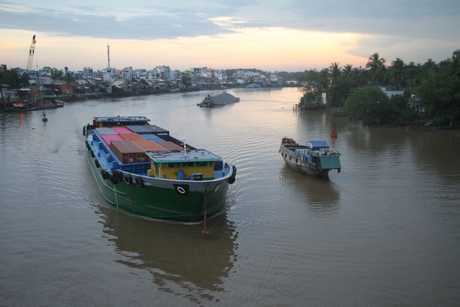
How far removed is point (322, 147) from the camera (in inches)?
825

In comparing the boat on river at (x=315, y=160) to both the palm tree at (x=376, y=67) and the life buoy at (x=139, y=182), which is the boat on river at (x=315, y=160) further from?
the palm tree at (x=376, y=67)

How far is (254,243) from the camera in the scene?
40.6 ft

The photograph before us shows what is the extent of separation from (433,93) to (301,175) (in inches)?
765

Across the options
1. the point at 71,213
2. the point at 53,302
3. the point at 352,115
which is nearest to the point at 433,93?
the point at 352,115

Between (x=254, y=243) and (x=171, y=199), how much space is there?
3.17 metres

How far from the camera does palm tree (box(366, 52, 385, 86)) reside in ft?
183

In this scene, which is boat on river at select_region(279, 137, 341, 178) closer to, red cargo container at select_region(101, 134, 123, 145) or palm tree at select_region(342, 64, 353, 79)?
red cargo container at select_region(101, 134, 123, 145)

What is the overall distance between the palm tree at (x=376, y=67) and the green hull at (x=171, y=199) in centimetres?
4853

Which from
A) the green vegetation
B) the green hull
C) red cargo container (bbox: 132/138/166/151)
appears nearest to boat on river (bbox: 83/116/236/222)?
the green hull

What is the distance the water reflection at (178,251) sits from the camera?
33.4 ft

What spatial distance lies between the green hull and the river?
45 cm

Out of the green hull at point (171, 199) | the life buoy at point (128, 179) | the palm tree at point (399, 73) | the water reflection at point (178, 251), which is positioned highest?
the palm tree at point (399, 73)

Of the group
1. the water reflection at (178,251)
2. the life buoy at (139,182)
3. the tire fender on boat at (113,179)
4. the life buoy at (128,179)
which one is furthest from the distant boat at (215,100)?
the life buoy at (139,182)

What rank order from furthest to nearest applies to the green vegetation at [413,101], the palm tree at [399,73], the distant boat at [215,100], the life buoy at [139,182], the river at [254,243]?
the distant boat at [215,100], the palm tree at [399,73], the green vegetation at [413,101], the life buoy at [139,182], the river at [254,243]
